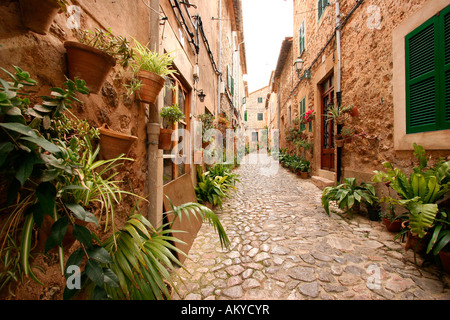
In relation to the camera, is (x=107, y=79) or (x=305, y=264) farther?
(x=305, y=264)

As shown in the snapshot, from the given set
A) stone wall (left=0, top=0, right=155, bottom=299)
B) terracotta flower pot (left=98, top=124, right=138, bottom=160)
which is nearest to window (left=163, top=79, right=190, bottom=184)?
stone wall (left=0, top=0, right=155, bottom=299)

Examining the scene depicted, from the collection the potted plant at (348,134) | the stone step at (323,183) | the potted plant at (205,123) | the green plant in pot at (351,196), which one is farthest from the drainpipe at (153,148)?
the stone step at (323,183)

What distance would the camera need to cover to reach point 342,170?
431 cm

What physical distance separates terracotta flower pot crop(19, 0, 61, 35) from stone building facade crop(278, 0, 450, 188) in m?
3.58

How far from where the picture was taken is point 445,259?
1.70 m

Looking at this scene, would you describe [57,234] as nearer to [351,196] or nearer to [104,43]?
[104,43]

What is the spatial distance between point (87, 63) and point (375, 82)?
4.11m

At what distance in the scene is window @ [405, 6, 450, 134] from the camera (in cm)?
217

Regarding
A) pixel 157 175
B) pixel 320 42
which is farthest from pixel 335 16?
pixel 157 175

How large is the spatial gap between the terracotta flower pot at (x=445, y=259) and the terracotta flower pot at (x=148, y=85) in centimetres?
299

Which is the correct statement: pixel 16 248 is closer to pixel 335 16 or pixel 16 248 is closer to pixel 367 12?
pixel 367 12

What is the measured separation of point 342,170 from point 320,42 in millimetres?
3813

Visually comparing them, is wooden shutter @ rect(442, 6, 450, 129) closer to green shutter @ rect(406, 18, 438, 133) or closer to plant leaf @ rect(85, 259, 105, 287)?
green shutter @ rect(406, 18, 438, 133)

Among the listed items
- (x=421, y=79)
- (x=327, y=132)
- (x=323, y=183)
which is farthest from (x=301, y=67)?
(x=421, y=79)
